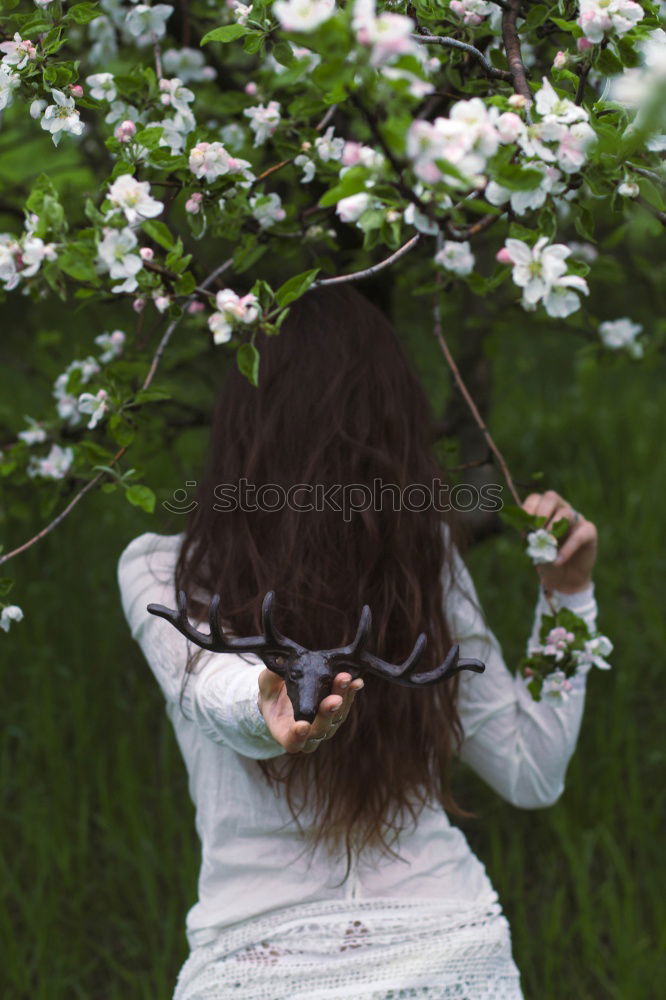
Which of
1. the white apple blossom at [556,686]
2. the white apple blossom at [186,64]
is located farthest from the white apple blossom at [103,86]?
the white apple blossom at [556,686]

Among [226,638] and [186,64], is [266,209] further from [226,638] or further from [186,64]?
[226,638]

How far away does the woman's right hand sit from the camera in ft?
3.70

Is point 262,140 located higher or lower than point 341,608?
higher

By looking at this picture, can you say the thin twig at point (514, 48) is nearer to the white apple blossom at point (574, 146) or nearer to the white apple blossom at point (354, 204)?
the white apple blossom at point (574, 146)

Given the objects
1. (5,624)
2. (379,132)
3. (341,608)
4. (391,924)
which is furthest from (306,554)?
(379,132)

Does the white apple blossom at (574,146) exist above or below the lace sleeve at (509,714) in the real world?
above

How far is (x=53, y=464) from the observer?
6.41 feet

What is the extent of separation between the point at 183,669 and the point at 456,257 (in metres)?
0.80

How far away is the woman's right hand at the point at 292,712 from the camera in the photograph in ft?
3.70

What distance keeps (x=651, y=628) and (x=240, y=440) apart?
1923 millimetres

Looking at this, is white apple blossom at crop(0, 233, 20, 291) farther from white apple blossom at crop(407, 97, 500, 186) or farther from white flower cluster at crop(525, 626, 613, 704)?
white flower cluster at crop(525, 626, 613, 704)

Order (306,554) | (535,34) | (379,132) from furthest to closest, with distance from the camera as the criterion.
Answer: (306,554), (535,34), (379,132)

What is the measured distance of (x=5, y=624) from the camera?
1449mm

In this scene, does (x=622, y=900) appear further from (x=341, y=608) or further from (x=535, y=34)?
(x=535, y=34)
